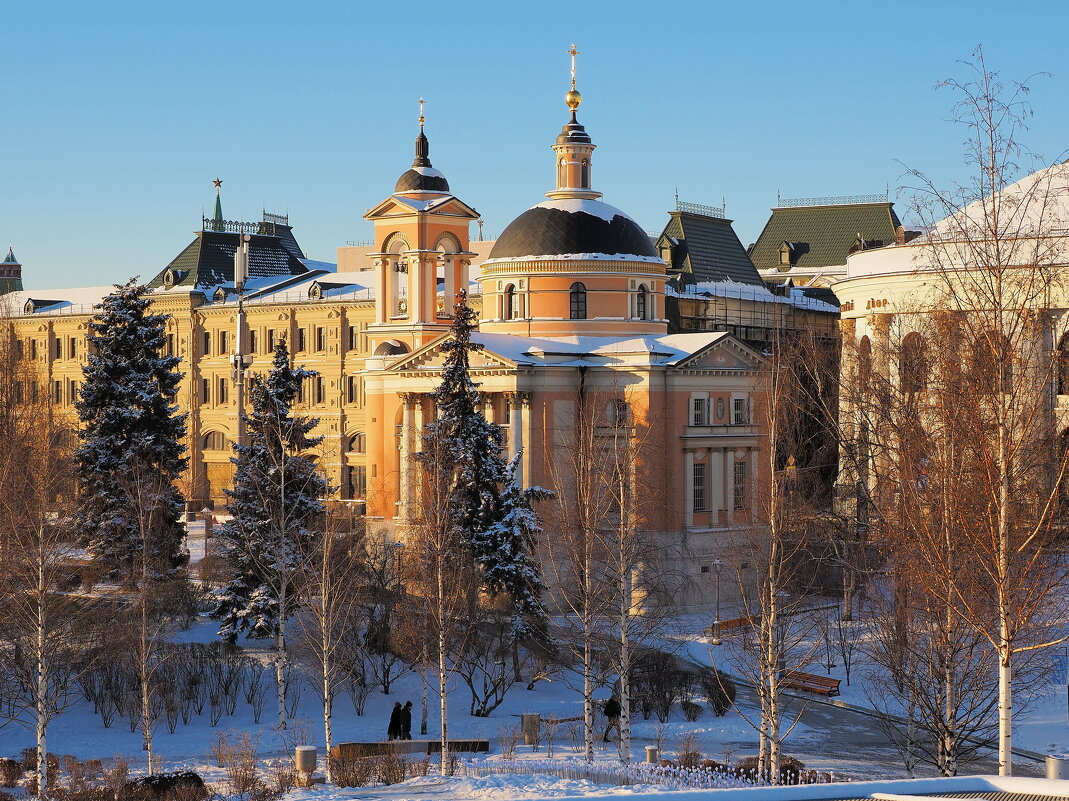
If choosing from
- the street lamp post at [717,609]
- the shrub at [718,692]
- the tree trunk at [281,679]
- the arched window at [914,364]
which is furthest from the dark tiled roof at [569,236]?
the tree trunk at [281,679]

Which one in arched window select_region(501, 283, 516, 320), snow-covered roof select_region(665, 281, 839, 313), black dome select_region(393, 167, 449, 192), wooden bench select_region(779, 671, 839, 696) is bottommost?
wooden bench select_region(779, 671, 839, 696)

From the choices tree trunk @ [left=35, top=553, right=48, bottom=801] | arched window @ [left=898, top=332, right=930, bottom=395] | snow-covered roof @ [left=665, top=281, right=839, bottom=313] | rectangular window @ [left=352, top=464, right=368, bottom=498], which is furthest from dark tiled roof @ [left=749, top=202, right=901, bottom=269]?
tree trunk @ [left=35, top=553, right=48, bottom=801]

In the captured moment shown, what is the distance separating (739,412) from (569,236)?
904 cm

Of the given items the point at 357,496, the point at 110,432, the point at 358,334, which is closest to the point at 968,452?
the point at 110,432

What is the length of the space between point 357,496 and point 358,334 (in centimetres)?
956

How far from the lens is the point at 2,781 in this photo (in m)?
29.1

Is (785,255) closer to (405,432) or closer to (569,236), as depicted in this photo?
(569,236)

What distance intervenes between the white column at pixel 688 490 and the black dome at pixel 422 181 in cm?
1568

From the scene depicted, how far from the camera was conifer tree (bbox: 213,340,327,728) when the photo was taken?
131 feet

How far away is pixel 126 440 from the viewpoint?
149 ft

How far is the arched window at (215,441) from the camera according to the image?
84.4 meters

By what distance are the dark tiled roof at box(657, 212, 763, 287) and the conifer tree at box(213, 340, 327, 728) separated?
136 ft

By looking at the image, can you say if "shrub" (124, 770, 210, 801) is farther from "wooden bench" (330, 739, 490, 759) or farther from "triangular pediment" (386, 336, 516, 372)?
"triangular pediment" (386, 336, 516, 372)

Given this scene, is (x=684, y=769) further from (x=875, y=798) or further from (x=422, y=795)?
(x=875, y=798)
